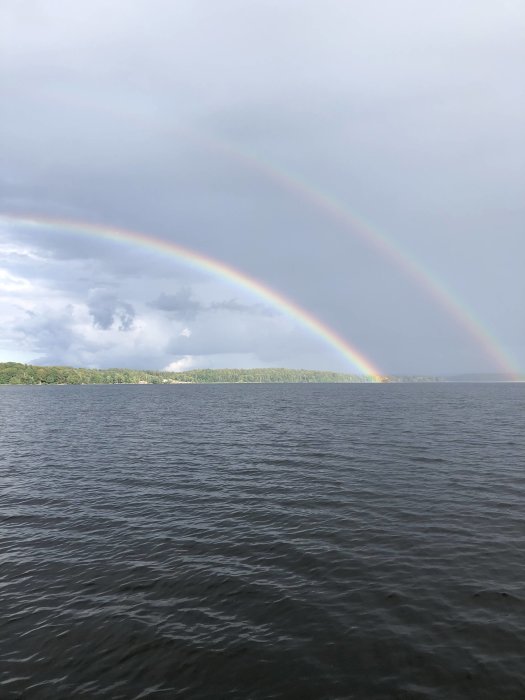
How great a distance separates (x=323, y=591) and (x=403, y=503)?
13565mm

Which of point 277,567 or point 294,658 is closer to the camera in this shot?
point 294,658

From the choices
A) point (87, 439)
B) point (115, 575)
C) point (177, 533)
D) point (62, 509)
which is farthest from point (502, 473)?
point (87, 439)

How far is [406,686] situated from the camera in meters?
12.4

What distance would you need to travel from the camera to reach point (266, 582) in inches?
742

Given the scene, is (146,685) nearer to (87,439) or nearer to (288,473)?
(288,473)

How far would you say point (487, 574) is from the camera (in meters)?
19.0

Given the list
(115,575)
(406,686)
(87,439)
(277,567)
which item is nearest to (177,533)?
(115,575)

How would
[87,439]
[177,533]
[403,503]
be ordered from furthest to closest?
[87,439] < [403,503] < [177,533]

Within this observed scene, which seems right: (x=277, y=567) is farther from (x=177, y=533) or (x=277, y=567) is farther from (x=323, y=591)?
(x=177, y=533)

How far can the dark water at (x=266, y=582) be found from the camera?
13.2m

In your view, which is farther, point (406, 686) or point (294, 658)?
point (294, 658)

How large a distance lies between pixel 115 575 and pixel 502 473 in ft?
112

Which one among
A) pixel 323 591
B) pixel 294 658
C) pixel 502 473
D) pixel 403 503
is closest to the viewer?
pixel 294 658

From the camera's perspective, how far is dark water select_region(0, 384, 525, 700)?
43.2 feet
